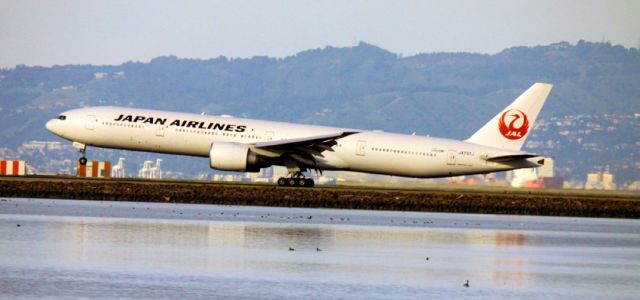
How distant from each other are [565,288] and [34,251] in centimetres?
1251

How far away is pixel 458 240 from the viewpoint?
42.1 meters

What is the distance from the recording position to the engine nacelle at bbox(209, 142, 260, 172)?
6116 cm

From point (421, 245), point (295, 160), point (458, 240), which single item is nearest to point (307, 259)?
point (421, 245)

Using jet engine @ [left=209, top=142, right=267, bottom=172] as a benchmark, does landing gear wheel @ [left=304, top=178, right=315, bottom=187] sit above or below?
below

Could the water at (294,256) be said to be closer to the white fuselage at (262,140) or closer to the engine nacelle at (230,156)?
the engine nacelle at (230,156)

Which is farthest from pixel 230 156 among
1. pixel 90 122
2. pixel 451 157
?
pixel 451 157

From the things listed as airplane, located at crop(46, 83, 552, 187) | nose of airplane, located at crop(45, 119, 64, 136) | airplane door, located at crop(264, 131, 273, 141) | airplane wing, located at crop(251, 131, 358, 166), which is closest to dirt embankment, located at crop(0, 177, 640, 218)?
airplane wing, located at crop(251, 131, 358, 166)

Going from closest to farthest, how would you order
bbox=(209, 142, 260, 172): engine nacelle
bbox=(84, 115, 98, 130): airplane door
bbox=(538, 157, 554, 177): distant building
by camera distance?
bbox=(209, 142, 260, 172): engine nacelle < bbox=(84, 115, 98, 130): airplane door < bbox=(538, 157, 554, 177): distant building

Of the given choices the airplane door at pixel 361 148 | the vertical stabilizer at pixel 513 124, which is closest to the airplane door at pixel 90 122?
the airplane door at pixel 361 148

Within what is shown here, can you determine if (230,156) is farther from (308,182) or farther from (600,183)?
(600,183)

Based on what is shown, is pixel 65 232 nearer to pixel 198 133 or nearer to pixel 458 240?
pixel 458 240

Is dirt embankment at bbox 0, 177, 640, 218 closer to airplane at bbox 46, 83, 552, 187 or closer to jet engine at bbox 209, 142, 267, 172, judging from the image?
jet engine at bbox 209, 142, 267, 172

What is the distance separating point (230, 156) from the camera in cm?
6125

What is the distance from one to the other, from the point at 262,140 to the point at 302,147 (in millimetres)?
2086
